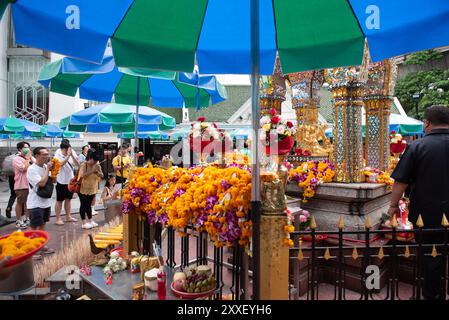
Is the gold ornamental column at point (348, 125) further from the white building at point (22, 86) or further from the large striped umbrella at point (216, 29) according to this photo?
the white building at point (22, 86)

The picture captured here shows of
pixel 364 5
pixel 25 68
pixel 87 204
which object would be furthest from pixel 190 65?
pixel 25 68

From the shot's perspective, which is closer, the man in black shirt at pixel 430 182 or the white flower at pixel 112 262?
the man in black shirt at pixel 430 182

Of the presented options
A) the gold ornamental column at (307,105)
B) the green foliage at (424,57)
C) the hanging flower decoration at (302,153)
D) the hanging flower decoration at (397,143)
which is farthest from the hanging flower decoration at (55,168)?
the green foliage at (424,57)

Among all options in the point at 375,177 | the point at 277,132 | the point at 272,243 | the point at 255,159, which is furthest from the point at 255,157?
the point at 375,177

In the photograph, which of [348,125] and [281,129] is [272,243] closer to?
[281,129]

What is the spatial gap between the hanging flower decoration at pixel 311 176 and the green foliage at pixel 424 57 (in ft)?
85.8

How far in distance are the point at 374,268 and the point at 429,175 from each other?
1166 millimetres

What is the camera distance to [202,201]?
3.02 m

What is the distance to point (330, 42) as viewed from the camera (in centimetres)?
316

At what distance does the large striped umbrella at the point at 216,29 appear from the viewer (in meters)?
2.70

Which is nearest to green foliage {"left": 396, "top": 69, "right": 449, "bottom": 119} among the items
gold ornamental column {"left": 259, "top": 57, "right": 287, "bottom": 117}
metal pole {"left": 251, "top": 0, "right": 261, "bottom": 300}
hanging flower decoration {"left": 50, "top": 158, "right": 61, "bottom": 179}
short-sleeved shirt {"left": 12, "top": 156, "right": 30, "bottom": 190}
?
gold ornamental column {"left": 259, "top": 57, "right": 287, "bottom": 117}

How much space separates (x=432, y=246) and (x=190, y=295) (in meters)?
2.33

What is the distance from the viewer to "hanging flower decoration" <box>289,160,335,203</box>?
540 cm

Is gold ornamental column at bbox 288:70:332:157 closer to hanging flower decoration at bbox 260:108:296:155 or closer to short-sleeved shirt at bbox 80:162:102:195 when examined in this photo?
hanging flower decoration at bbox 260:108:296:155
